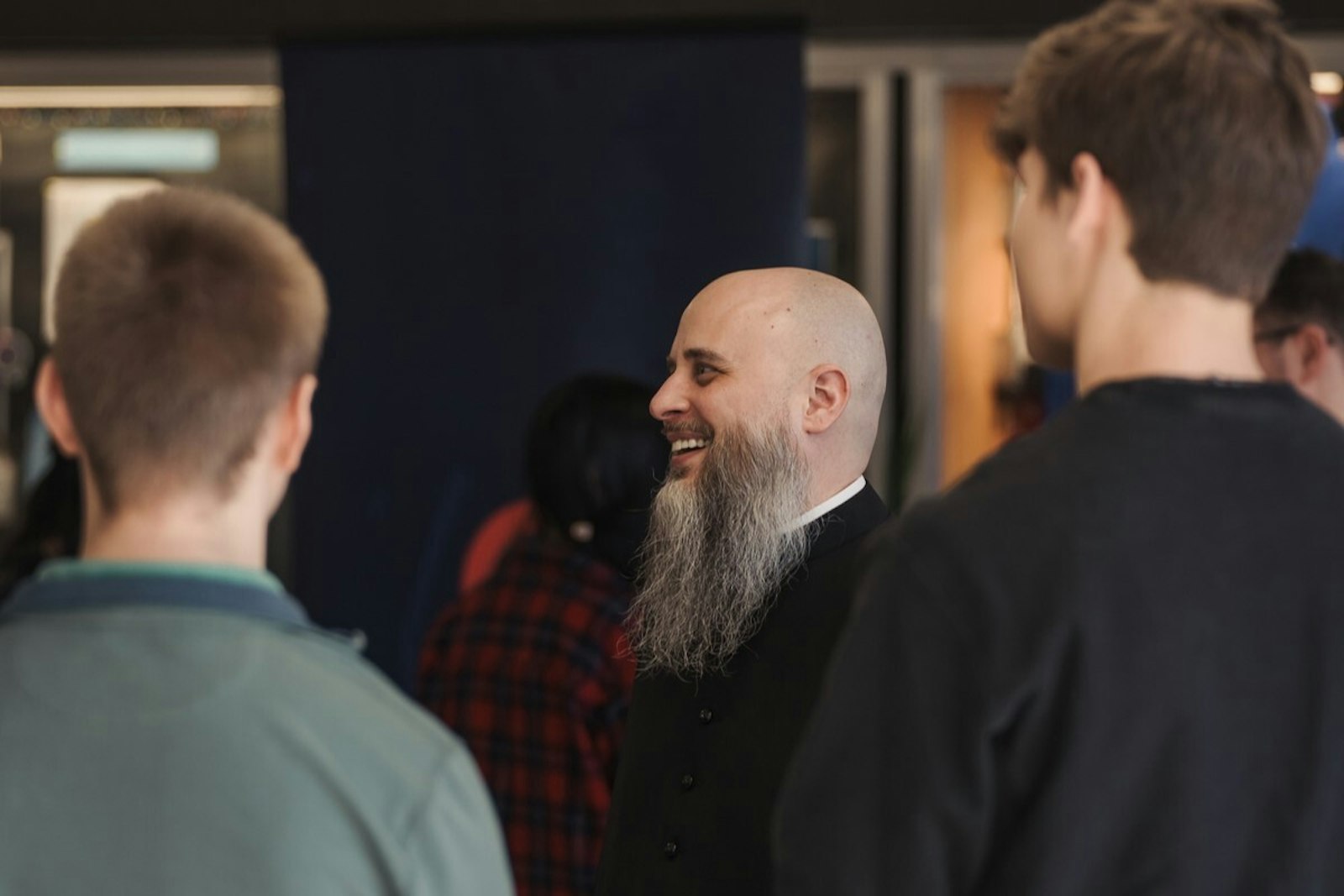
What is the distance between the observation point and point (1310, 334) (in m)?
2.60

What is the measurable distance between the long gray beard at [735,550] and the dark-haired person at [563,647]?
2.37 ft

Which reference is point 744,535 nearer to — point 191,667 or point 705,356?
point 705,356

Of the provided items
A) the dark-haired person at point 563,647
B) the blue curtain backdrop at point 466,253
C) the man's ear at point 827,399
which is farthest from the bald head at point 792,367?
the blue curtain backdrop at point 466,253

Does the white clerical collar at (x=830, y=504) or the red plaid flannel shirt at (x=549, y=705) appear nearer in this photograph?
the white clerical collar at (x=830, y=504)

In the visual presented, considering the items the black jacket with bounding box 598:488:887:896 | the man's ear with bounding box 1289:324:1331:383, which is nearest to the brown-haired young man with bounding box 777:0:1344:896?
the black jacket with bounding box 598:488:887:896

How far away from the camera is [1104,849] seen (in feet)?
4.07

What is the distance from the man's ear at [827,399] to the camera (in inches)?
78.5


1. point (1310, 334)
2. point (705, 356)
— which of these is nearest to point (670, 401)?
point (705, 356)

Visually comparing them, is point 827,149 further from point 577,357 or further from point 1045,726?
point 1045,726

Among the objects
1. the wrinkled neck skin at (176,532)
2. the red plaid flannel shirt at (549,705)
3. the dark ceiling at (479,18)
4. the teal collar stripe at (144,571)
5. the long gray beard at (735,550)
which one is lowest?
the red plaid flannel shirt at (549,705)

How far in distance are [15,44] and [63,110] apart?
0.24 meters

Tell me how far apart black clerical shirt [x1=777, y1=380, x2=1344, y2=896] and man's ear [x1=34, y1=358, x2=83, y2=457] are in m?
0.64

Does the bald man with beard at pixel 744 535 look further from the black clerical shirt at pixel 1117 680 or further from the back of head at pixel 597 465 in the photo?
the back of head at pixel 597 465

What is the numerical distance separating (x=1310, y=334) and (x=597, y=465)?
1164 millimetres
